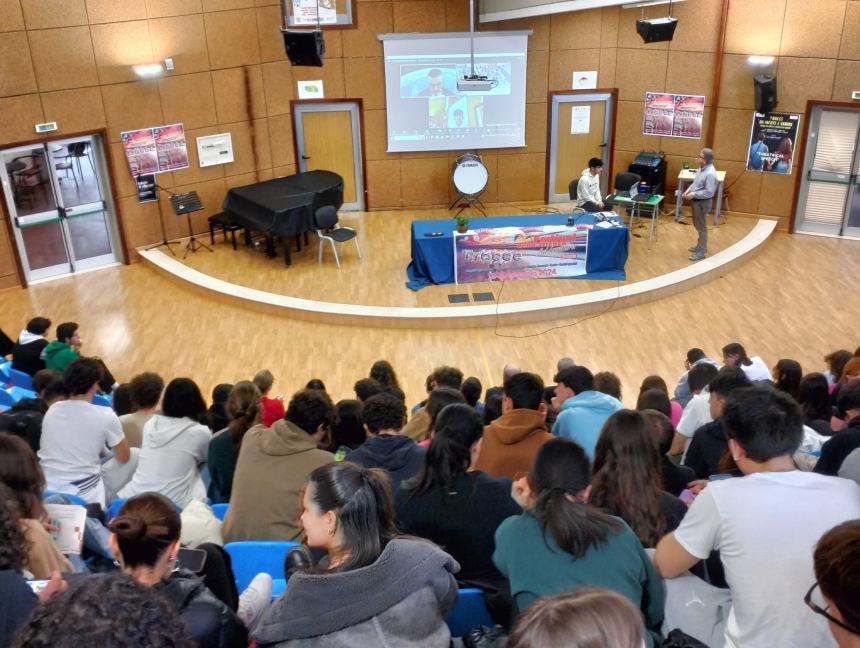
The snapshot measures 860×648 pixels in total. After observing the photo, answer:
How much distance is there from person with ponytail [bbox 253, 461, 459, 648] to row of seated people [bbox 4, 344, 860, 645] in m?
0.02

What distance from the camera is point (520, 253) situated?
1042 centimetres

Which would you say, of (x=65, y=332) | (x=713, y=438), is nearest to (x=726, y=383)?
(x=713, y=438)

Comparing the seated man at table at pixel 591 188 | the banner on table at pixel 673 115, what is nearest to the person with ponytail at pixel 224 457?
the seated man at table at pixel 591 188

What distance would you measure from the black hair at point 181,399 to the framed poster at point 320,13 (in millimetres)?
8960

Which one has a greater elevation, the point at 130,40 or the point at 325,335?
the point at 130,40

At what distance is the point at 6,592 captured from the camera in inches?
83.8

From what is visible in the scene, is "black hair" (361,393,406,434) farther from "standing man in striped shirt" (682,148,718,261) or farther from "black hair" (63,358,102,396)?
"standing man in striped shirt" (682,148,718,261)

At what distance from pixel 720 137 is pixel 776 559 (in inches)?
440

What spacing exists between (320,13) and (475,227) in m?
4.29

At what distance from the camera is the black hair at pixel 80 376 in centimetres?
463

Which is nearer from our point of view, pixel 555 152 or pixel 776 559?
pixel 776 559

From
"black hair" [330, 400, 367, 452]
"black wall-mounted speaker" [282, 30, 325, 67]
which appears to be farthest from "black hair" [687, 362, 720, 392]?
"black wall-mounted speaker" [282, 30, 325, 67]

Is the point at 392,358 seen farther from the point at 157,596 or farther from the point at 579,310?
the point at 157,596

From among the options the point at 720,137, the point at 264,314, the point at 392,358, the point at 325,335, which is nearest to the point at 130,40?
the point at 264,314
